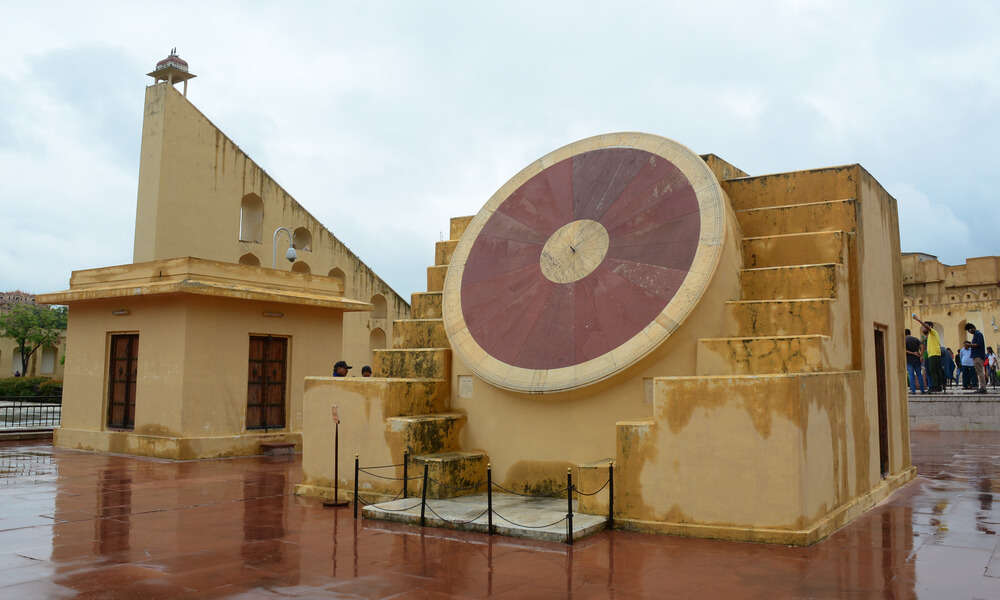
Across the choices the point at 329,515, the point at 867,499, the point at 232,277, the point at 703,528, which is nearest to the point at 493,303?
the point at 329,515

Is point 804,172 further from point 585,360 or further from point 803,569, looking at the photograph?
point 803,569

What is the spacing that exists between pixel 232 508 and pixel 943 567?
274 inches

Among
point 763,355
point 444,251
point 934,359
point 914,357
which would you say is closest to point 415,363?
point 444,251

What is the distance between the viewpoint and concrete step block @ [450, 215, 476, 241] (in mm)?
11297

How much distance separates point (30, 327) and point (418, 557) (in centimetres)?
4037

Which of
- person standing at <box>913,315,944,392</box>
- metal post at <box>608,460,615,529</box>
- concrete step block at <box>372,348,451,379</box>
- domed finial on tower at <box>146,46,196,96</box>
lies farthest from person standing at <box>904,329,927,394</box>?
domed finial on tower at <box>146,46,196,96</box>

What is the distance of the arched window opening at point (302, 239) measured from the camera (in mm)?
23781

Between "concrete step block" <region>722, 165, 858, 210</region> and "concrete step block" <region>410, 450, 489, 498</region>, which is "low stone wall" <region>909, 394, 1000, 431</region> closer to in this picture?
"concrete step block" <region>722, 165, 858, 210</region>

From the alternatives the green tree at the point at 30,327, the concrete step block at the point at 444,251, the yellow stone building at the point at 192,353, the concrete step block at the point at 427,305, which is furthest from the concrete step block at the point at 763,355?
the green tree at the point at 30,327

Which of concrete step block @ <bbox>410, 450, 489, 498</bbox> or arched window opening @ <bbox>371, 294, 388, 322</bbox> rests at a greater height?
arched window opening @ <bbox>371, 294, 388, 322</bbox>

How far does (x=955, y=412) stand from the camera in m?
18.1

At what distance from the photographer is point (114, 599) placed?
16.2 ft

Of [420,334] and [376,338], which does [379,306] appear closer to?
[376,338]

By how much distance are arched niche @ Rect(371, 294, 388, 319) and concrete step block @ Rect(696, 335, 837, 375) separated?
64.7ft
